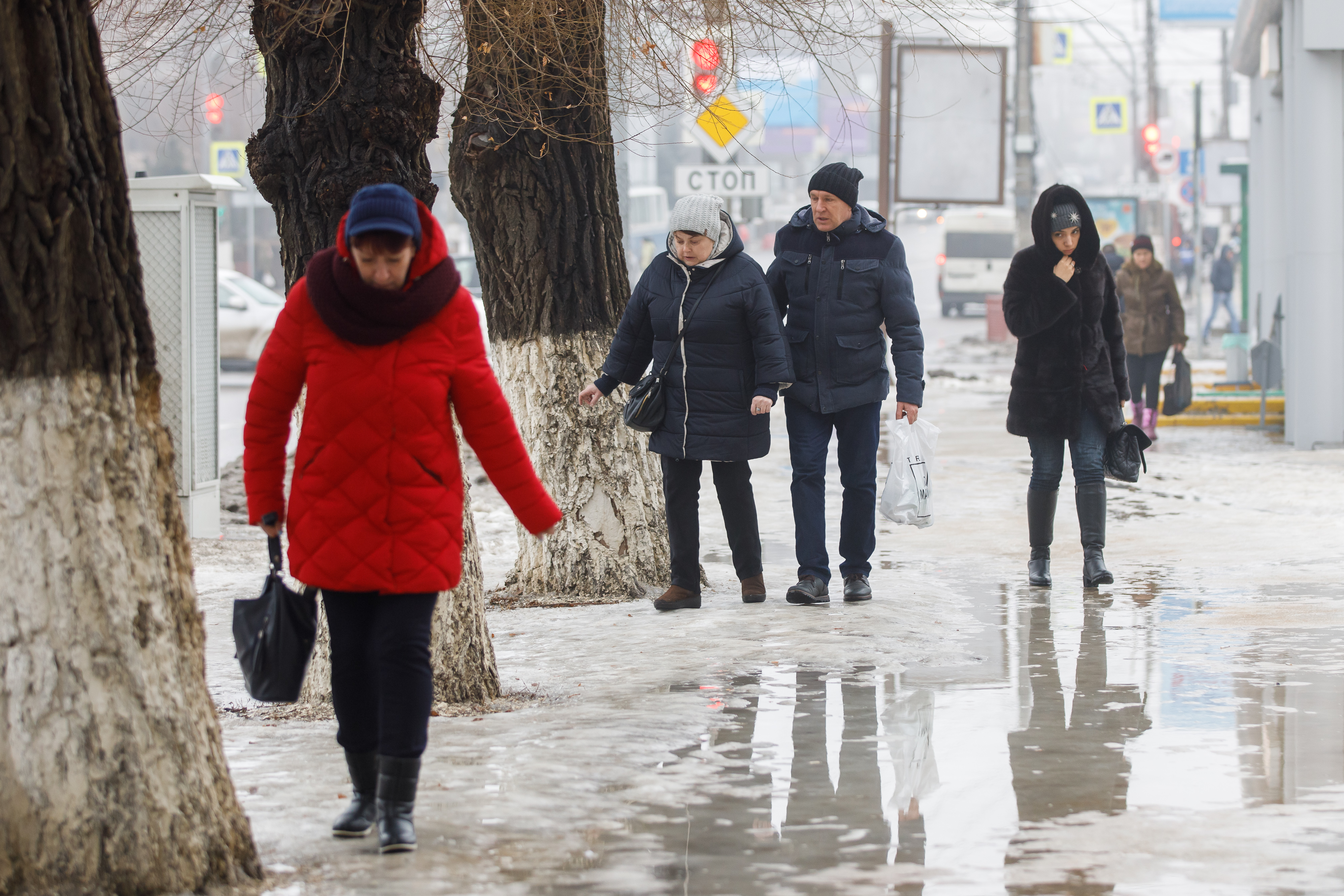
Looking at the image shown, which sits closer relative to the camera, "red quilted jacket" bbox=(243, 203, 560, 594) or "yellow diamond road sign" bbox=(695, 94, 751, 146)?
"red quilted jacket" bbox=(243, 203, 560, 594)

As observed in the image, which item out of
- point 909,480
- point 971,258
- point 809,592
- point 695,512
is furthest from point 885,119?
point 971,258

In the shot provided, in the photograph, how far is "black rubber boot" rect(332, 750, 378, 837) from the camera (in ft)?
13.3

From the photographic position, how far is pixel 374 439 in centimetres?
387

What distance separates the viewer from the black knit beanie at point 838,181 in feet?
23.8

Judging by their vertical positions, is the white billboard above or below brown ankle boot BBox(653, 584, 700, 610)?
above

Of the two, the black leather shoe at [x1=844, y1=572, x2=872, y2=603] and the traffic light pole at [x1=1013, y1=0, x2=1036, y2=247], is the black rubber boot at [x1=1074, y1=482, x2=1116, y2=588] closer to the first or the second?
the black leather shoe at [x1=844, y1=572, x2=872, y2=603]

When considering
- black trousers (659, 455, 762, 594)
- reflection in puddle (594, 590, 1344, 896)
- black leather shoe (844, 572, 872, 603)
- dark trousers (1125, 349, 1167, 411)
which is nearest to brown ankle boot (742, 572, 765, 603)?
black trousers (659, 455, 762, 594)

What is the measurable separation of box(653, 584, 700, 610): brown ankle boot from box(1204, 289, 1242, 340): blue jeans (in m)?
26.4

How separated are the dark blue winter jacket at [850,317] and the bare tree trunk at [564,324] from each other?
0.95 metres

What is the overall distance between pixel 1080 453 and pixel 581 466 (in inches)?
88.4

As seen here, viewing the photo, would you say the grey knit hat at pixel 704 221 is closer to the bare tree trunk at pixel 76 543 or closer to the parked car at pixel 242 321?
the bare tree trunk at pixel 76 543

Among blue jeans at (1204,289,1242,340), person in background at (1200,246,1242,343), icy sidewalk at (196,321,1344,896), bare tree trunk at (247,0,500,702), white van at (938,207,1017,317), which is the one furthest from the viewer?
white van at (938,207,1017,317)

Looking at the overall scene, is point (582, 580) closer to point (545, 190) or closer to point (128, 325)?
point (545, 190)

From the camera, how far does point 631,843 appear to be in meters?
4.00
